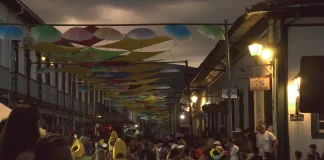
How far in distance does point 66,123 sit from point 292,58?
35.4m

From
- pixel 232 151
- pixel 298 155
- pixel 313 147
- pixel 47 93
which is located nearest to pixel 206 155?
pixel 232 151

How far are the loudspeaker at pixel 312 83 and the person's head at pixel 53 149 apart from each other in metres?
1.43

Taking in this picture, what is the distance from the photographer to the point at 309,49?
53.7ft

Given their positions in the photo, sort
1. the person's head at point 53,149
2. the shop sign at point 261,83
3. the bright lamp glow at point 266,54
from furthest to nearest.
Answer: the shop sign at point 261,83
the bright lamp glow at point 266,54
the person's head at point 53,149

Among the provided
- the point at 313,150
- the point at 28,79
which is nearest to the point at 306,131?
the point at 313,150

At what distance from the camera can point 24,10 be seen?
Answer: 32.1 m

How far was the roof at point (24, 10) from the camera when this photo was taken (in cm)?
2984

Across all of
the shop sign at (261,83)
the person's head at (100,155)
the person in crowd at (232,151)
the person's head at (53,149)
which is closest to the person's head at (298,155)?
the person in crowd at (232,151)

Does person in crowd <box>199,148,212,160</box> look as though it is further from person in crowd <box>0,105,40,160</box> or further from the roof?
the roof

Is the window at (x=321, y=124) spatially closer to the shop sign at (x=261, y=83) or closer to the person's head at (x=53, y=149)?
the shop sign at (x=261, y=83)

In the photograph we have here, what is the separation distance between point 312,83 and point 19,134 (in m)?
1.89

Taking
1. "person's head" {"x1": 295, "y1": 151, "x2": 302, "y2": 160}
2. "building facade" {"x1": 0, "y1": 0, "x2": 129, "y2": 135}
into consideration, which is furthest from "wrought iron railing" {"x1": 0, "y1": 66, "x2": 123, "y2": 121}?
"person's head" {"x1": 295, "y1": 151, "x2": 302, "y2": 160}

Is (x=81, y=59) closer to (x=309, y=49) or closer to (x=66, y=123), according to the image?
(x=309, y=49)

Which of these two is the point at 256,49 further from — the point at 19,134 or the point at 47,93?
the point at 47,93
